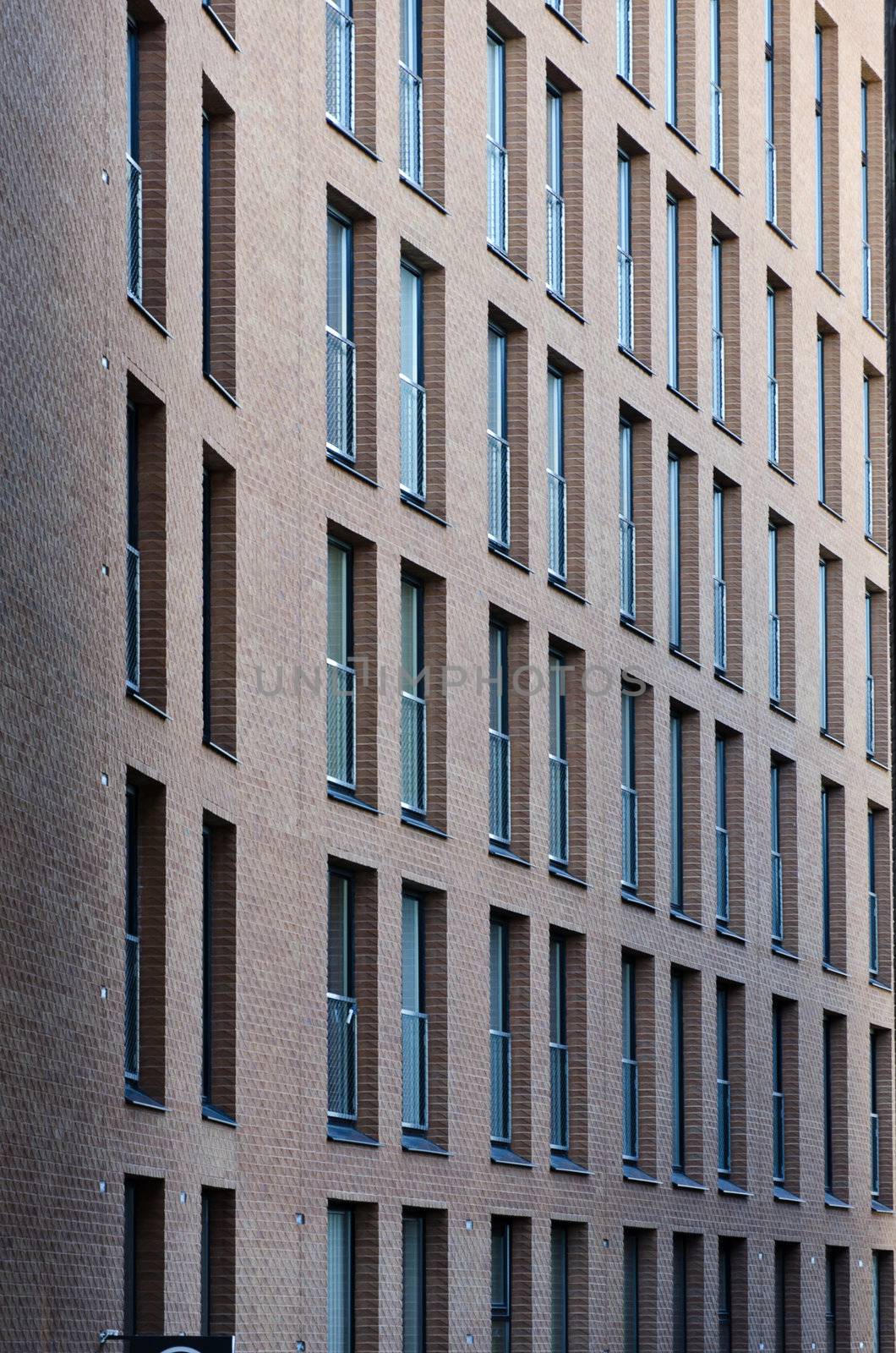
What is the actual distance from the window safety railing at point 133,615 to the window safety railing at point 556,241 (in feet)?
40.0

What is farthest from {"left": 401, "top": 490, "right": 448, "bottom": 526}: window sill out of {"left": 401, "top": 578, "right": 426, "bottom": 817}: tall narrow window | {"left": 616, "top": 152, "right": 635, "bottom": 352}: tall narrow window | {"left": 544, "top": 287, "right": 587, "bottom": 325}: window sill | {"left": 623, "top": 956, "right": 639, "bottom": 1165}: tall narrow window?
{"left": 623, "top": 956, "right": 639, "bottom": 1165}: tall narrow window

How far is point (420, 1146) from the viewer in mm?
26562

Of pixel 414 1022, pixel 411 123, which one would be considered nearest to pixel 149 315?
pixel 411 123

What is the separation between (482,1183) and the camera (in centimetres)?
2789

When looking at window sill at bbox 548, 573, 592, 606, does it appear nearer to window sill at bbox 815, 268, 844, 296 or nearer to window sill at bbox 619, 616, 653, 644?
window sill at bbox 619, 616, 653, 644

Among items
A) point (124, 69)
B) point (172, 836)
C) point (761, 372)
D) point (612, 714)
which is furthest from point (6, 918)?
point (761, 372)

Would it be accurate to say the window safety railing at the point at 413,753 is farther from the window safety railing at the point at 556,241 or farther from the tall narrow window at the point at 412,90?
the window safety railing at the point at 556,241

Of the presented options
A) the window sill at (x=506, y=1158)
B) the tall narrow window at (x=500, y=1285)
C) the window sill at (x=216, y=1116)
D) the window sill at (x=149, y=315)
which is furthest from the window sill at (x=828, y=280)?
the window sill at (x=216, y=1116)

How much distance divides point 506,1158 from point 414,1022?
2.28 metres

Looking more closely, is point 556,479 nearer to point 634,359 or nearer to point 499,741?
point 634,359

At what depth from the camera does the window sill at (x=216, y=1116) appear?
2164cm

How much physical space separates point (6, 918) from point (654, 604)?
A: 60.5 ft

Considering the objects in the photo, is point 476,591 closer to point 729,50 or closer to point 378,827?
point 378,827

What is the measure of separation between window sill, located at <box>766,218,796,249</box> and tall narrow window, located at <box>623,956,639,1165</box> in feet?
39.4
